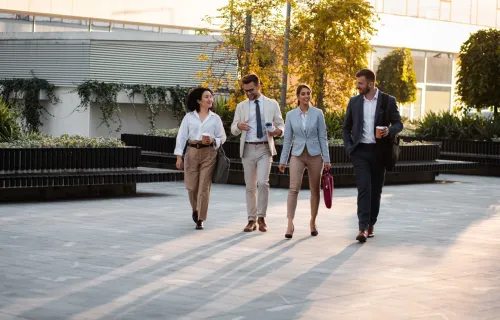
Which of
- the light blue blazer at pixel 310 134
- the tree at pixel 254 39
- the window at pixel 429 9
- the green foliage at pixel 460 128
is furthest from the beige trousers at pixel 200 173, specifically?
the window at pixel 429 9

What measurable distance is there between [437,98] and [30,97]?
1117 inches

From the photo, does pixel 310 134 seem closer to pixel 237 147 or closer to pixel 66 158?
pixel 66 158

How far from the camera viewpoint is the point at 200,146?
12.2 metres

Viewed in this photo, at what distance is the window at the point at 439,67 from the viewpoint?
5122 cm

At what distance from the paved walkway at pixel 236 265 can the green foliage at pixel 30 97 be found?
1342 cm

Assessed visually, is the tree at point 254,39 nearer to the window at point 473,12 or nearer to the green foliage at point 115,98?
the green foliage at point 115,98

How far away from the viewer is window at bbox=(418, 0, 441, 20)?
49.7 meters

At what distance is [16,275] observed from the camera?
835 cm

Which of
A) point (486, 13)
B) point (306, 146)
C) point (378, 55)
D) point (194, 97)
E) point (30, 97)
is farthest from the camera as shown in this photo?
point (486, 13)

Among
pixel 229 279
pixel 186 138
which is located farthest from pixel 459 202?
pixel 229 279

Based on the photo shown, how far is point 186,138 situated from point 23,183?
3.39m

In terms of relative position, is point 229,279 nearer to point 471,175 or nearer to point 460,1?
point 471,175

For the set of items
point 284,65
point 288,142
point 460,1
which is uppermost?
point 460,1

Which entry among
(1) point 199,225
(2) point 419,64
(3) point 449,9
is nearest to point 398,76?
(2) point 419,64
